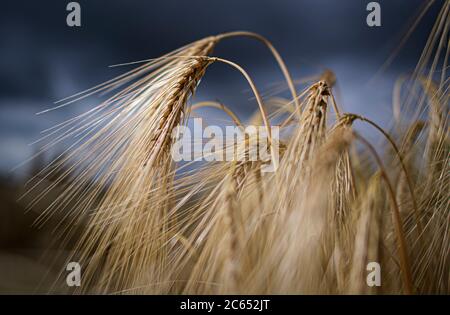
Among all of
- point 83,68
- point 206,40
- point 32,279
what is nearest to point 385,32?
point 206,40

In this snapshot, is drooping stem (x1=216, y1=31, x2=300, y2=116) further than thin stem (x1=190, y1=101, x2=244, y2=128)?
No

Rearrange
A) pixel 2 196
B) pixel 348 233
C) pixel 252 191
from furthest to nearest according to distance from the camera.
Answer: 1. pixel 2 196
2. pixel 252 191
3. pixel 348 233

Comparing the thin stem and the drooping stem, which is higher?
the drooping stem

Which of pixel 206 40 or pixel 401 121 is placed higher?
pixel 206 40

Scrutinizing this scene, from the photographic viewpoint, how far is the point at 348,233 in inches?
27.7

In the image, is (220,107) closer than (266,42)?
No

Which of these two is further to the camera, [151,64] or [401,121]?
[401,121]

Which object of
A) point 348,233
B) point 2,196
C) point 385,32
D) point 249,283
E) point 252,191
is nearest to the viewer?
point 249,283

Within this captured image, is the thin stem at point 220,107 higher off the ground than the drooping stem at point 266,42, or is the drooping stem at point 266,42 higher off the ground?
the drooping stem at point 266,42

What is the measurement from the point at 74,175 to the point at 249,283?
0.42 metres

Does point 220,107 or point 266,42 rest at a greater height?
point 266,42

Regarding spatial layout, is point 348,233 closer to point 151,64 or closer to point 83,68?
point 151,64

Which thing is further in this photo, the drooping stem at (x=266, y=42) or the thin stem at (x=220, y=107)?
the thin stem at (x=220, y=107)
